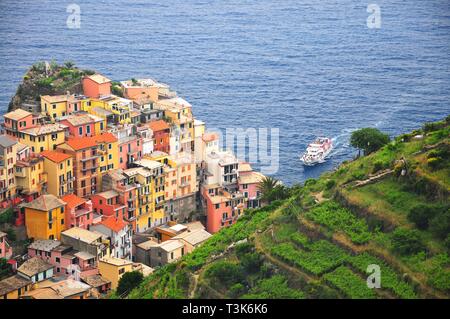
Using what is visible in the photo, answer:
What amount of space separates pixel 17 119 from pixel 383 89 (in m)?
71.2

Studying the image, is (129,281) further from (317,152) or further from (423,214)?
(317,152)

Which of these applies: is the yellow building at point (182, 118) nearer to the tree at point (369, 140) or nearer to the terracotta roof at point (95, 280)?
the tree at point (369, 140)

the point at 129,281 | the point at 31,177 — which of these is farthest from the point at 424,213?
the point at 31,177

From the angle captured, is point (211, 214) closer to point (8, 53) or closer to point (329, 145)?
point (329, 145)

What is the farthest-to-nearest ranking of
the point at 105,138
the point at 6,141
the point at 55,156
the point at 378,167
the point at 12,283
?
1. the point at 105,138
2. the point at 55,156
3. the point at 6,141
4. the point at 12,283
5. the point at 378,167

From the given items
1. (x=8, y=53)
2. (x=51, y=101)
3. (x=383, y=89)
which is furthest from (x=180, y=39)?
(x=51, y=101)

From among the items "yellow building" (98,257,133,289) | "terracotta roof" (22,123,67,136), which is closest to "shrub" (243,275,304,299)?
"yellow building" (98,257,133,289)

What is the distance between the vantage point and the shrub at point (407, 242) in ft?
230

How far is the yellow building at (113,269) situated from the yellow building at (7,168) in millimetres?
11818

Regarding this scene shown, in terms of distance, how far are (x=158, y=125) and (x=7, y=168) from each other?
19.2 metres

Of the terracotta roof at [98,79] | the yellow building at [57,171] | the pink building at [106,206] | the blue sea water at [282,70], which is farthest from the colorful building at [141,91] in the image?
the blue sea water at [282,70]

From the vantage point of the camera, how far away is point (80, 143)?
104250mm

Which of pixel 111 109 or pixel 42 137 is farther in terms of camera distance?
pixel 111 109

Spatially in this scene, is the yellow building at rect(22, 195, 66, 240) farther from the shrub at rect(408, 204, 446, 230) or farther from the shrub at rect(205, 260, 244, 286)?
the shrub at rect(408, 204, 446, 230)
